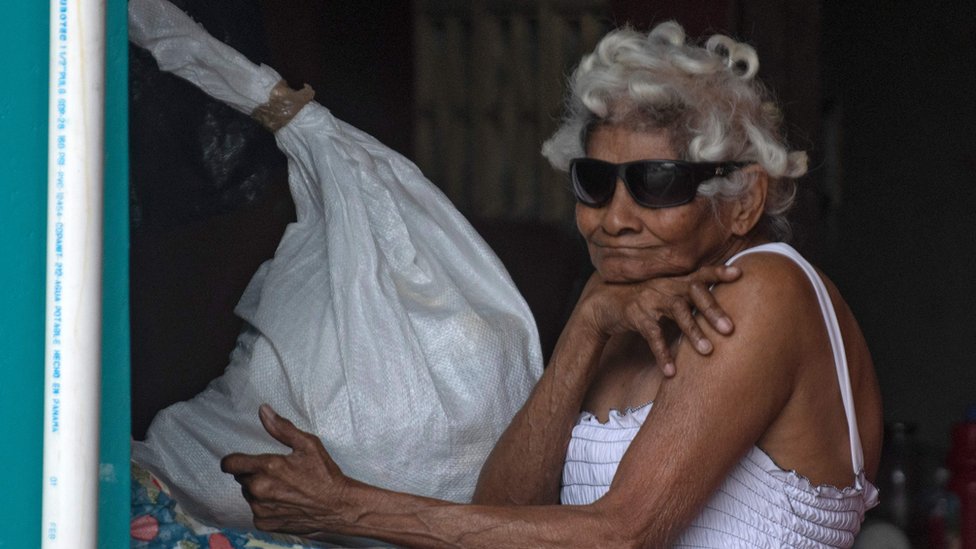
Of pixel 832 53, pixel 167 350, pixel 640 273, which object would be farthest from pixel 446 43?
pixel 832 53

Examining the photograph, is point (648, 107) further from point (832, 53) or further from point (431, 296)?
point (832, 53)

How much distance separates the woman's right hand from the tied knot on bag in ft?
2.28

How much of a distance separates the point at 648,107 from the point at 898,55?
3.43 metres

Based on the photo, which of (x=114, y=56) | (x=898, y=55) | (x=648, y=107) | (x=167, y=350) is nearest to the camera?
(x=114, y=56)

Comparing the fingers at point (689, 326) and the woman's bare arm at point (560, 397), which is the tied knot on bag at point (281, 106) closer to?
the woman's bare arm at point (560, 397)

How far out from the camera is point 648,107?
222cm

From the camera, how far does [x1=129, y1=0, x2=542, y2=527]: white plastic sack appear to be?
235cm

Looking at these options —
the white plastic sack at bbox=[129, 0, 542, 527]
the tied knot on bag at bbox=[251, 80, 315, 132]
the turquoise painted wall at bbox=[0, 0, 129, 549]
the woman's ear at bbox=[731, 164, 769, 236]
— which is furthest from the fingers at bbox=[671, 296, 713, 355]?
the turquoise painted wall at bbox=[0, 0, 129, 549]

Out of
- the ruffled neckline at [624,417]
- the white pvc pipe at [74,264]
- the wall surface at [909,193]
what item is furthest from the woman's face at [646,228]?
the wall surface at [909,193]

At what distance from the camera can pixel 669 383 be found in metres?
2.03

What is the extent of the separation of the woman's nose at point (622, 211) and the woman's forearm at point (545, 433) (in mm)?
215

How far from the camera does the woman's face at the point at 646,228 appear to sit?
2211 mm

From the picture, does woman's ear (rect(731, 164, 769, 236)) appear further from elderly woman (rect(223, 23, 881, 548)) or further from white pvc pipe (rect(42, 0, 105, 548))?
white pvc pipe (rect(42, 0, 105, 548))

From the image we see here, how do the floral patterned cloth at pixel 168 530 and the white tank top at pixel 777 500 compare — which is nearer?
the floral patterned cloth at pixel 168 530
